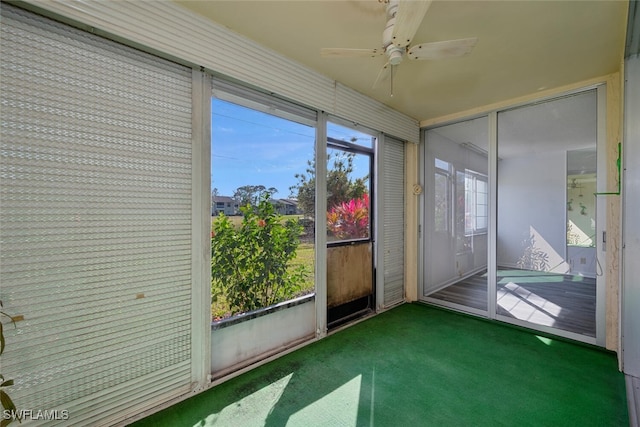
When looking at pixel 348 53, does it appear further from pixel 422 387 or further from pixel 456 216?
pixel 456 216

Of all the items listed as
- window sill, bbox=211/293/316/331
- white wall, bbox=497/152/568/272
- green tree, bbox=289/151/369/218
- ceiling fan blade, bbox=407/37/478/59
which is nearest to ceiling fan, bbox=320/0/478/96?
ceiling fan blade, bbox=407/37/478/59

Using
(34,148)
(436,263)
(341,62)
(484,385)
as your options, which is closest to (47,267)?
(34,148)

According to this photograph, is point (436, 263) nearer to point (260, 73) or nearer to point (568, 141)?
point (568, 141)

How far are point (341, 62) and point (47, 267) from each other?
2.55 metres

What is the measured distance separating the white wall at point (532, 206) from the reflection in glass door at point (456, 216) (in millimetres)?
251

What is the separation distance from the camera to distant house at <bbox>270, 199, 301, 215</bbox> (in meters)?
2.55

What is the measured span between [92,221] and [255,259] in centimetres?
119

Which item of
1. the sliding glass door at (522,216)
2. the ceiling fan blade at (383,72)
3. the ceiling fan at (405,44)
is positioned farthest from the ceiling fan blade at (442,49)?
the sliding glass door at (522,216)

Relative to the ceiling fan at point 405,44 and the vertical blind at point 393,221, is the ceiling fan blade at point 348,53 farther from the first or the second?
the vertical blind at point 393,221

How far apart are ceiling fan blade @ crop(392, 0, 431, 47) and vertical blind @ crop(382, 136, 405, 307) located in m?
2.07

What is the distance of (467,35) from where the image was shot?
200 cm

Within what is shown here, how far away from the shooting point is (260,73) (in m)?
2.23

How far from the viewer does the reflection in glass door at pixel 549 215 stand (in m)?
2.77

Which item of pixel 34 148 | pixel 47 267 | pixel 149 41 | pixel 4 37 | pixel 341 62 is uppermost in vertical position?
pixel 341 62
